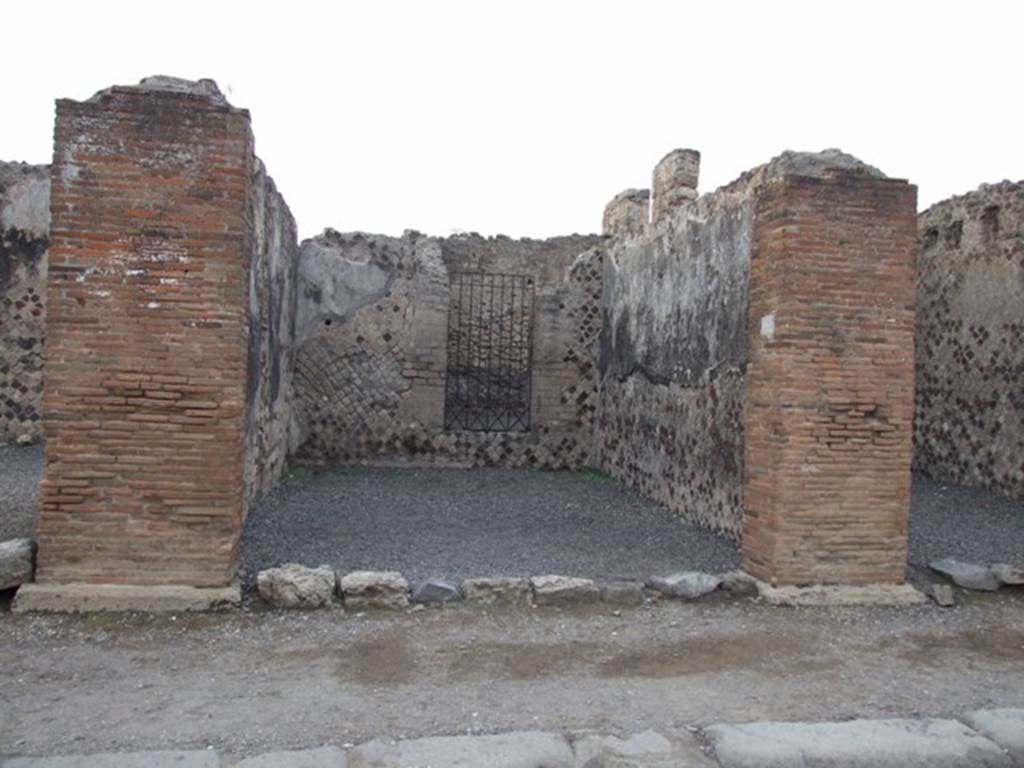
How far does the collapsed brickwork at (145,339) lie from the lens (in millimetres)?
4488

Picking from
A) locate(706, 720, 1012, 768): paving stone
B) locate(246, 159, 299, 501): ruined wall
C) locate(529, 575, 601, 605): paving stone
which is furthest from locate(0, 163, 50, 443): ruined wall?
locate(706, 720, 1012, 768): paving stone

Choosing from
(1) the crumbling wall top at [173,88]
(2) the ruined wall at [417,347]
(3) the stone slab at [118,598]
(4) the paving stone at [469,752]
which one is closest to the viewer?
(4) the paving stone at [469,752]

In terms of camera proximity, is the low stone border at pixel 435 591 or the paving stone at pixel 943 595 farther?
the paving stone at pixel 943 595

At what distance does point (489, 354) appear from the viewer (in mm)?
10766

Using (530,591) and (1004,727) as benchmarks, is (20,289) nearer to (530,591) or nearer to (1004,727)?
(530,591)

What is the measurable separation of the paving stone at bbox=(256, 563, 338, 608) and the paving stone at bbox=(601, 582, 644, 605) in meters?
1.47

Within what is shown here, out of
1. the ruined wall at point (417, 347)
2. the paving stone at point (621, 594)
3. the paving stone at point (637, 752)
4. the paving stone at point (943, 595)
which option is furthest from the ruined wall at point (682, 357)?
the paving stone at point (637, 752)

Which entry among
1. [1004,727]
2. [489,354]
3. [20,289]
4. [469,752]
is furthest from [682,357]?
[20,289]

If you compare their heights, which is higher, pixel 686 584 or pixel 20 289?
pixel 20 289

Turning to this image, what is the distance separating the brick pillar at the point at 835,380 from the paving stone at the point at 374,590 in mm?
2071

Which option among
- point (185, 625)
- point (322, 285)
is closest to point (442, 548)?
point (185, 625)

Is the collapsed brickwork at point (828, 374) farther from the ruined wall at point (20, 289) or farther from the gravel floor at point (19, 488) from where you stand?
the ruined wall at point (20, 289)

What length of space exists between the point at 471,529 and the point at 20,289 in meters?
5.80

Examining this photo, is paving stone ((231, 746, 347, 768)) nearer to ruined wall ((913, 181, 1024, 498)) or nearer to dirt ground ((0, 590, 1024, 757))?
dirt ground ((0, 590, 1024, 757))
